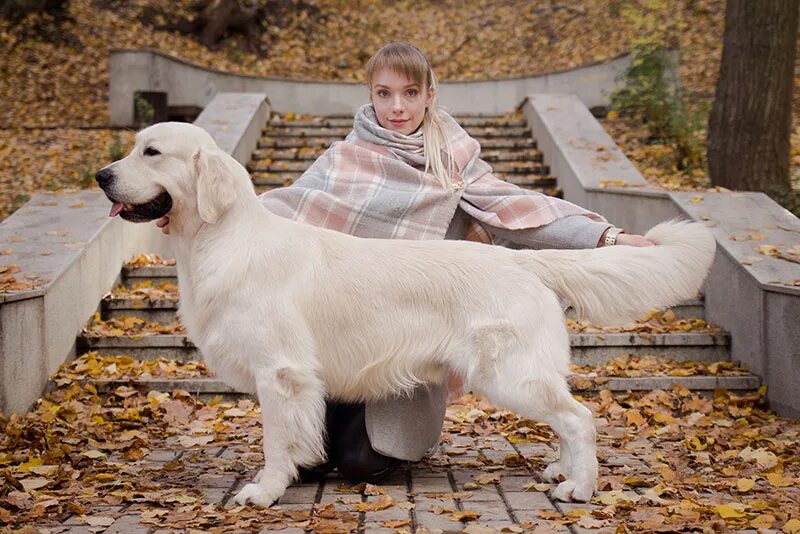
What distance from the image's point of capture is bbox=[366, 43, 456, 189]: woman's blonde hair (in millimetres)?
4516

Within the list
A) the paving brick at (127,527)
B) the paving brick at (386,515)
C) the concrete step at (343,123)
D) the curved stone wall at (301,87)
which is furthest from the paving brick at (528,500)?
the curved stone wall at (301,87)

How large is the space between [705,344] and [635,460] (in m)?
1.96

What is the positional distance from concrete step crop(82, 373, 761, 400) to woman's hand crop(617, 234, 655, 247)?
1.95 metres

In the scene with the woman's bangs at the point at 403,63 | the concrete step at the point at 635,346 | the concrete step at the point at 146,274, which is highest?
the woman's bangs at the point at 403,63

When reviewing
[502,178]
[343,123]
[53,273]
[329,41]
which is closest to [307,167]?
[343,123]

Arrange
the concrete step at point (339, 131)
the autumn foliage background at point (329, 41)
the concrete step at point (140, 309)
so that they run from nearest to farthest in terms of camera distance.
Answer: the concrete step at point (140, 309), the concrete step at point (339, 131), the autumn foliage background at point (329, 41)

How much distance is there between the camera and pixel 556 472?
425 cm

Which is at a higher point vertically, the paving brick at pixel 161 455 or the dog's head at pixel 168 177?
the dog's head at pixel 168 177

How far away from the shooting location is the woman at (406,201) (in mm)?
4414

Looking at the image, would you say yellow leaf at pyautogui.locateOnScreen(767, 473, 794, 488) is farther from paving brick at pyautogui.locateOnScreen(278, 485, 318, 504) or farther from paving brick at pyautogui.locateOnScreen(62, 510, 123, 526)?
paving brick at pyautogui.locateOnScreen(62, 510, 123, 526)

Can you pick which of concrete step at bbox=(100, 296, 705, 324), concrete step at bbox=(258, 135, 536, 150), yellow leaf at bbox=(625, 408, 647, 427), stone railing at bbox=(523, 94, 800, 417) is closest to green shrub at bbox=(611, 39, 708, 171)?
concrete step at bbox=(258, 135, 536, 150)

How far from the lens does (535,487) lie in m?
4.19

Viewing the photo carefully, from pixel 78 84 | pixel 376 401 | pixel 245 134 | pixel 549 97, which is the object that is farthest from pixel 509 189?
pixel 78 84

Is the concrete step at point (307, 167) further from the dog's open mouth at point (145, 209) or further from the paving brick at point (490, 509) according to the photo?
the paving brick at point (490, 509)
